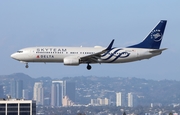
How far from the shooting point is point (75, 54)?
119 m

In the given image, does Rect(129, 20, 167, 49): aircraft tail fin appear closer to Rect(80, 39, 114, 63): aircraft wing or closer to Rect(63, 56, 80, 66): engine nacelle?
Rect(80, 39, 114, 63): aircraft wing

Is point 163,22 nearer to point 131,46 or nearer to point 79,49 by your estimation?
point 131,46

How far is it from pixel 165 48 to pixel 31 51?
21.1 m

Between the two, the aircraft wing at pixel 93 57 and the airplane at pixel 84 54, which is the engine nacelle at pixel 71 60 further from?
the aircraft wing at pixel 93 57

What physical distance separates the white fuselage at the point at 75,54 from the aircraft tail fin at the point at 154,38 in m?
2.22

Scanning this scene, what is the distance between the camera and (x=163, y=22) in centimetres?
12838

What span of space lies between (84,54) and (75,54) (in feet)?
4.76

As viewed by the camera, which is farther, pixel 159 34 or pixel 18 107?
pixel 18 107

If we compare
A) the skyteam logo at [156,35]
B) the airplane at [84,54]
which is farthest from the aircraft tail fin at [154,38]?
the airplane at [84,54]

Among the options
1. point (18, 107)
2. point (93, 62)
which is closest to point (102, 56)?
point (93, 62)

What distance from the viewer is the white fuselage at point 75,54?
117 m

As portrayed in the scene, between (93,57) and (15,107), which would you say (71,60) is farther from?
(15,107)

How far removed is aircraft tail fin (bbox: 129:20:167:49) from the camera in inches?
4929

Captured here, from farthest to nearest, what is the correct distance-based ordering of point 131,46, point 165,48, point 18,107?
1. point 18,107
2. point 131,46
3. point 165,48
